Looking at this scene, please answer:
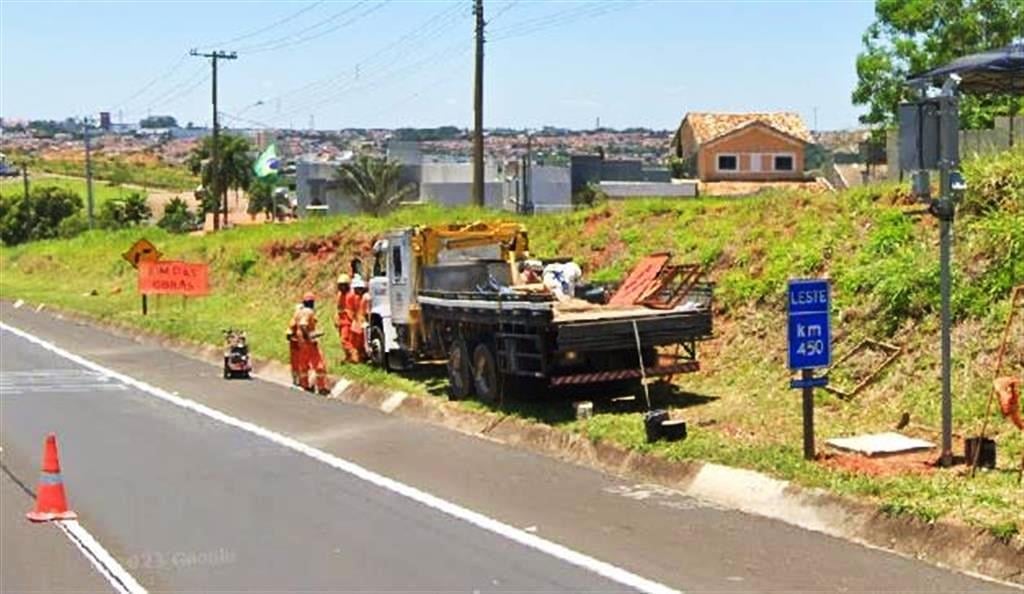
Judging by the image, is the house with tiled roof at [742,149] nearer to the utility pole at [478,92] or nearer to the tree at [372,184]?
the tree at [372,184]

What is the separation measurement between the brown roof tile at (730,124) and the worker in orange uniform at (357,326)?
5973 cm

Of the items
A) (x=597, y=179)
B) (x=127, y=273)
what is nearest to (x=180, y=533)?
(x=127, y=273)

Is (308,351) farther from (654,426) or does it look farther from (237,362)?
(654,426)

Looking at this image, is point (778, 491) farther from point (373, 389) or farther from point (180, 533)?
point (373, 389)

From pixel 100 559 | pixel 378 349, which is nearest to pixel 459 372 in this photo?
pixel 378 349

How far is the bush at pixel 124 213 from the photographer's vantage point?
96750 millimetres

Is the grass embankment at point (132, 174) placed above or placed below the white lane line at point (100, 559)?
above

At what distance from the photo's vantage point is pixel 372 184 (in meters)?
70.6

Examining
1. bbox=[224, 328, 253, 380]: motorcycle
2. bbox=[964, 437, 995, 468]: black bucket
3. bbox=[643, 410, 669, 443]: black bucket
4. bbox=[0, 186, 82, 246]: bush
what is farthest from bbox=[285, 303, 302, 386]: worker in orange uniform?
bbox=[0, 186, 82, 246]: bush

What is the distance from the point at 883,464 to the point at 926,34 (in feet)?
113

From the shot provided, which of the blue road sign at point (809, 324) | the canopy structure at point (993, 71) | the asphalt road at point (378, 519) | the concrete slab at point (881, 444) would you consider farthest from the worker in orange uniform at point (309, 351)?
the blue road sign at point (809, 324)

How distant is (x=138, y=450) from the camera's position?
1614 centimetres

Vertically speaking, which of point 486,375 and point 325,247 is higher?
point 325,247

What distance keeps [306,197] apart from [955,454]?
261ft
